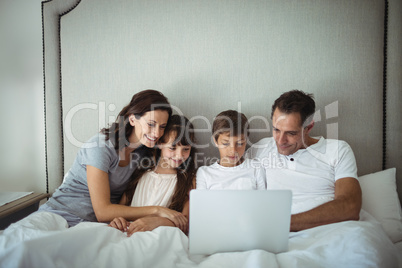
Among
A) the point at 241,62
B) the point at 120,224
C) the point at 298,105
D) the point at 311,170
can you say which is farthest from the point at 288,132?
the point at 120,224

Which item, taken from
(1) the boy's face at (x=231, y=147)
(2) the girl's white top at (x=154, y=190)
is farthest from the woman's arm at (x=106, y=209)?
(1) the boy's face at (x=231, y=147)

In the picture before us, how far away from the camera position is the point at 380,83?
1373 millimetres

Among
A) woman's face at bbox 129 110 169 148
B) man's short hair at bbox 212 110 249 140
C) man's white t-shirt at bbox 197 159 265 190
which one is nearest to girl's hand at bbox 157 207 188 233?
man's white t-shirt at bbox 197 159 265 190

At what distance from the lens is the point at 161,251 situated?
0.83 meters

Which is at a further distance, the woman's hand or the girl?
the girl

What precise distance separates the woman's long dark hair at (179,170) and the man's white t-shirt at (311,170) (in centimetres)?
46

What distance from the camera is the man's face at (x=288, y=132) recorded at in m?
1.19

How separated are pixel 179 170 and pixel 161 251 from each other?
59 centimetres

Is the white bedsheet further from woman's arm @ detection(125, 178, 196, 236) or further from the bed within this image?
the bed

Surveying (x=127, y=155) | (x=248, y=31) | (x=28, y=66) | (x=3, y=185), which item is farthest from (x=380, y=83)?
(x=3, y=185)

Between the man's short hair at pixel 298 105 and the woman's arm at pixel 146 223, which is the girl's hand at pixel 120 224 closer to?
the woman's arm at pixel 146 223

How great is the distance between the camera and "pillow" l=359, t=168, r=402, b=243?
1.13m

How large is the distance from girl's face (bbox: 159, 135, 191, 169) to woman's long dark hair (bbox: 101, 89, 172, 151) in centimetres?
21

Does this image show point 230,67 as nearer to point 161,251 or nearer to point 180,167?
point 180,167
